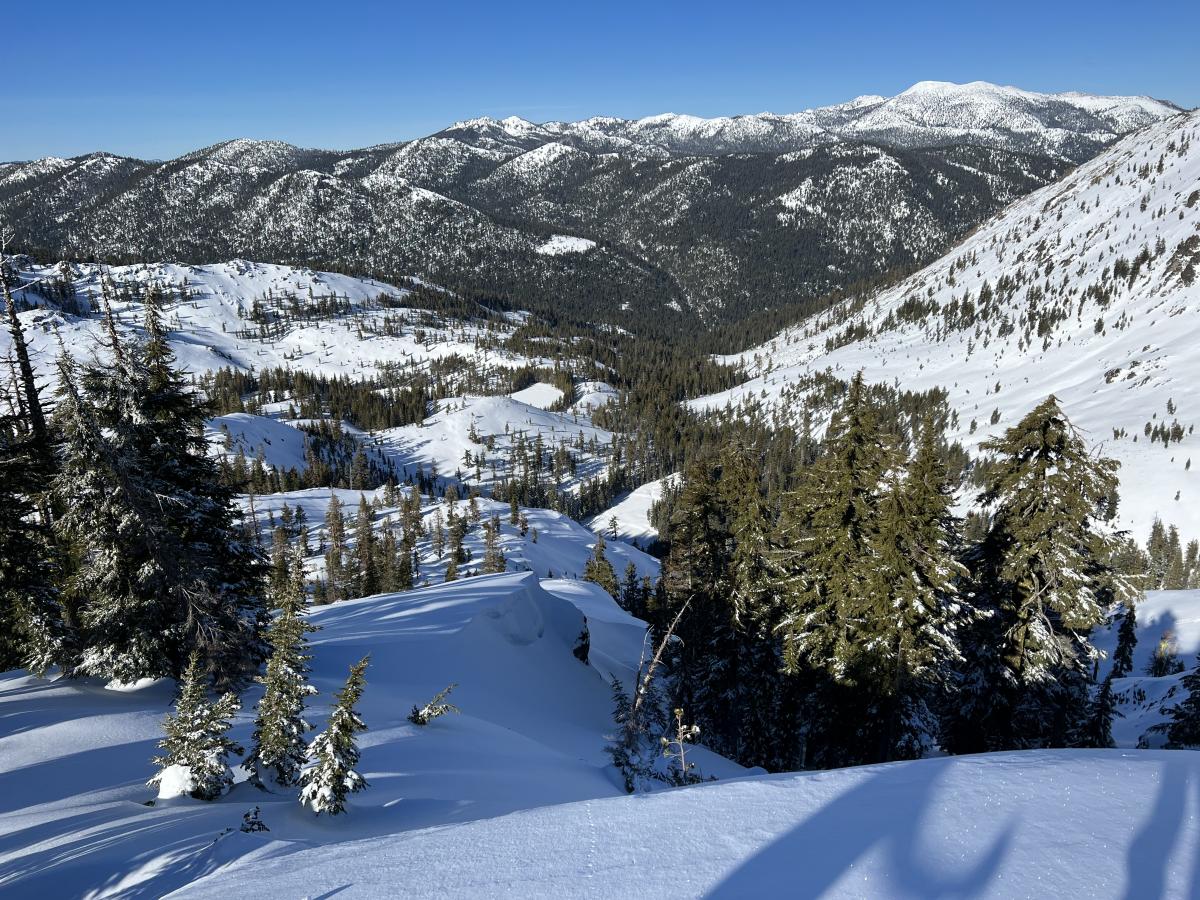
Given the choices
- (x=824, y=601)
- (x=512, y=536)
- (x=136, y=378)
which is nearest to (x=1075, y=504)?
(x=824, y=601)

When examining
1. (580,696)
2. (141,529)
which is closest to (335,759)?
(141,529)

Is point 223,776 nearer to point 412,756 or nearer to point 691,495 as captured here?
point 412,756

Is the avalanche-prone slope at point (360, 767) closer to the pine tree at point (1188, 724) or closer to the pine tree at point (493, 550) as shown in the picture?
the pine tree at point (1188, 724)

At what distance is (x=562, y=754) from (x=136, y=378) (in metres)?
15.2

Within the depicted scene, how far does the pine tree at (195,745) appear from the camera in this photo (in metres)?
8.47

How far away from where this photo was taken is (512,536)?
100375mm

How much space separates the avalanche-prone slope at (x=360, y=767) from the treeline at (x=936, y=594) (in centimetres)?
530

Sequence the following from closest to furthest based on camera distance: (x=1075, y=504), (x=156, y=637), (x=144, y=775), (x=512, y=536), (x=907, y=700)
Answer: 1. (x=144, y=775)
2. (x=156, y=637)
3. (x=1075, y=504)
4. (x=907, y=700)
5. (x=512, y=536)

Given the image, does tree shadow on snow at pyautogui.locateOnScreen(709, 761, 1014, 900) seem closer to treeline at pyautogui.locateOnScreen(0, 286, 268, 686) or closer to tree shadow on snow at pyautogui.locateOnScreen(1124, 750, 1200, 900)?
tree shadow on snow at pyautogui.locateOnScreen(1124, 750, 1200, 900)

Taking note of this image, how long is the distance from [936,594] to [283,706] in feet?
59.4

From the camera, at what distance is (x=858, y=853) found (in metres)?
5.14

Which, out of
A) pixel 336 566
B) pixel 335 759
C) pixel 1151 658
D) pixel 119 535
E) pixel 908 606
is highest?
pixel 119 535

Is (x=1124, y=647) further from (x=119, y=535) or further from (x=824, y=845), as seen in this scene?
(x=119, y=535)

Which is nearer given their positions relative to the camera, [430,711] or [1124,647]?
[430,711]
